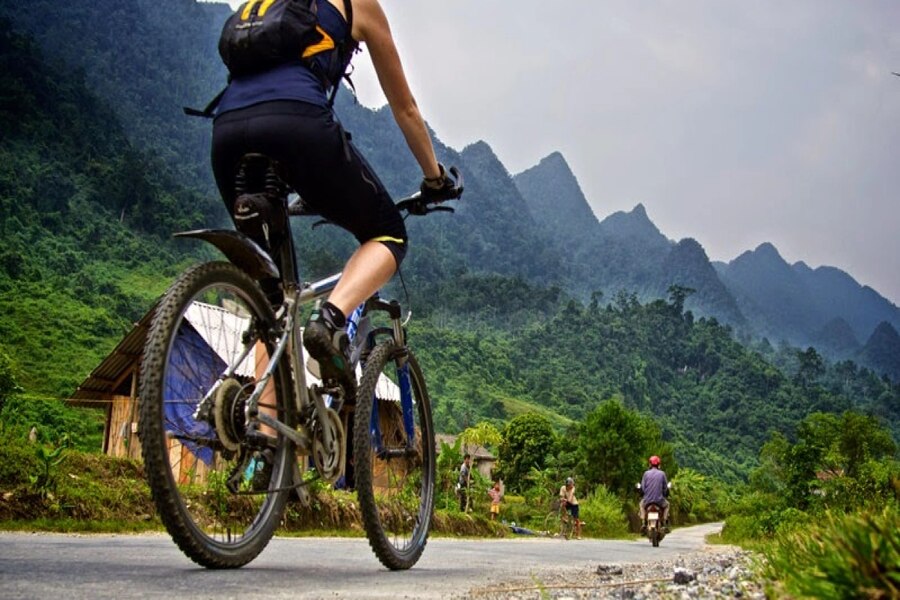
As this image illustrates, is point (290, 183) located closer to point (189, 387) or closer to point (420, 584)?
point (189, 387)

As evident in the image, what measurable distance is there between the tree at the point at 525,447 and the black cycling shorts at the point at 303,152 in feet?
164

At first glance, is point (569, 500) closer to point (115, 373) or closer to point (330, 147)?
point (115, 373)

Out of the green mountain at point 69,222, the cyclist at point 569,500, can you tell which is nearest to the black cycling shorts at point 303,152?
the cyclist at point 569,500

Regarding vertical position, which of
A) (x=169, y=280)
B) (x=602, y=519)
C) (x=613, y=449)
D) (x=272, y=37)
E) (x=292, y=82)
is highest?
(x=169, y=280)

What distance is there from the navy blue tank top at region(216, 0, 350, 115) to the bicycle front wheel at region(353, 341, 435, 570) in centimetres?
104

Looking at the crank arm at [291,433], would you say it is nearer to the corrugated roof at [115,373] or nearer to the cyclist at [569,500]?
the corrugated roof at [115,373]

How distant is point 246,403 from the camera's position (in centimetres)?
253

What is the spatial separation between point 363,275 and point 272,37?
807 mm

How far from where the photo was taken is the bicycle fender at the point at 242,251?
7.85ft

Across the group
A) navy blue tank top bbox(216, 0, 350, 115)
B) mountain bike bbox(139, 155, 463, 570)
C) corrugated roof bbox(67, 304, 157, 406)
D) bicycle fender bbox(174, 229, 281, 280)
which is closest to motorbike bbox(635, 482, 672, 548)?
corrugated roof bbox(67, 304, 157, 406)

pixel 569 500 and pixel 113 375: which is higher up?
pixel 113 375

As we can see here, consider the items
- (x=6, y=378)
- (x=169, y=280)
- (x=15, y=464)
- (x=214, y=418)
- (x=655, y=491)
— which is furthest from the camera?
(x=169, y=280)

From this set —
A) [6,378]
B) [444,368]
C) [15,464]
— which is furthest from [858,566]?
[444,368]

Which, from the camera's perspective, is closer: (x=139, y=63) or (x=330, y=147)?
(x=330, y=147)
